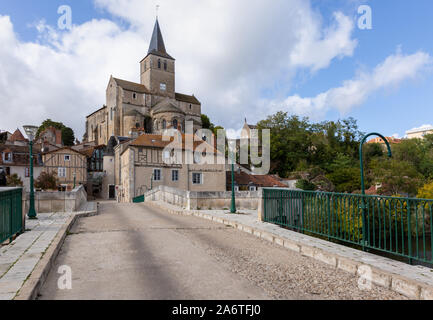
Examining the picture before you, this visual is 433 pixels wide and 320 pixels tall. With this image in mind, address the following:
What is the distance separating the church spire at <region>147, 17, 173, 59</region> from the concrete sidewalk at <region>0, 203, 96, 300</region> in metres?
62.6

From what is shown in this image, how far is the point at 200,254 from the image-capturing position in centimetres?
546

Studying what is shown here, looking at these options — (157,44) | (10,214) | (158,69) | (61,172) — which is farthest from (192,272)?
(157,44)

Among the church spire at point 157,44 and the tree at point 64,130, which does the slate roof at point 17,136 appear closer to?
the tree at point 64,130

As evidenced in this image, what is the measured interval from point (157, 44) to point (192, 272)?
68559 mm

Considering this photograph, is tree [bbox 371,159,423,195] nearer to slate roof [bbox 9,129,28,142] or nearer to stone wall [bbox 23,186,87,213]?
stone wall [bbox 23,186,87,213]

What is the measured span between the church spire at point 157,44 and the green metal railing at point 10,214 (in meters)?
62.5

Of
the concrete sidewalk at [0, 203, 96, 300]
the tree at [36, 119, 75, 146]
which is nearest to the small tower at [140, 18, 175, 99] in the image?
the tree at [36, 119, 75, 146]

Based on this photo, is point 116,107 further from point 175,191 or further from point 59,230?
point 59,230

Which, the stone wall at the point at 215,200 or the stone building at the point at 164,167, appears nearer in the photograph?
the stone wall at the point at 215,200

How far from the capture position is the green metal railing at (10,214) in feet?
19.2

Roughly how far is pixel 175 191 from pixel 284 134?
39.0 meters

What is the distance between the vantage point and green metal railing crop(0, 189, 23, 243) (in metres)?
5.84

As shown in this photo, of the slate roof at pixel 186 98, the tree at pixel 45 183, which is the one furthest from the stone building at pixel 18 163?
the slate roof at pixel 186 98

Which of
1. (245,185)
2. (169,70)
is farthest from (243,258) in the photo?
(169,70)
